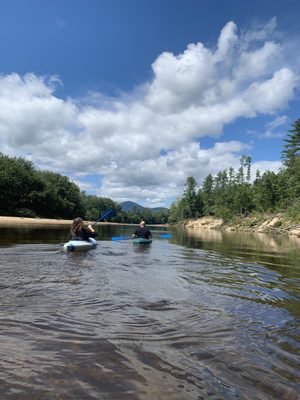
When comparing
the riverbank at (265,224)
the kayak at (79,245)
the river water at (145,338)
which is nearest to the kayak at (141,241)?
the kayak at (79,245)

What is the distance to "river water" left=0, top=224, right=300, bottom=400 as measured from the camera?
3.44m

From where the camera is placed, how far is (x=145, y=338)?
4801 millimetres

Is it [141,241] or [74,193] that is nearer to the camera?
[141,241]

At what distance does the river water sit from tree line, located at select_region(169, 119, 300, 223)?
50.0 meters

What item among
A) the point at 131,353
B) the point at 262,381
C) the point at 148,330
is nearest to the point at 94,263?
the point at 148,330

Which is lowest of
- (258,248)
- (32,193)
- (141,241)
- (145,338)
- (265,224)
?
(145,338)

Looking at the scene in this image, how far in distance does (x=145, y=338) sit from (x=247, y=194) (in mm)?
90803

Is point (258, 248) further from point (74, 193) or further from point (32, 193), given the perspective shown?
point (74, 193)

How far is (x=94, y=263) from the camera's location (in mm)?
12000

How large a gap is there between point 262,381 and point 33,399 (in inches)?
101

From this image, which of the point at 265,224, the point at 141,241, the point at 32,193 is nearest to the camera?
the point at 141,241

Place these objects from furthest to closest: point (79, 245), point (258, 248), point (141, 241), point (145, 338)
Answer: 1. point (258, 248)
2. point (141, 241)
3. point (79, 245)
4. point (145, 338)

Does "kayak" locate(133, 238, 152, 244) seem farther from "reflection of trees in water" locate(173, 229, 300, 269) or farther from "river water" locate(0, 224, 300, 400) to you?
"river water" locate(0, 224, 300, 400)

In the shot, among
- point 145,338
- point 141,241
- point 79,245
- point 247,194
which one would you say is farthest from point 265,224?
point 145,338
